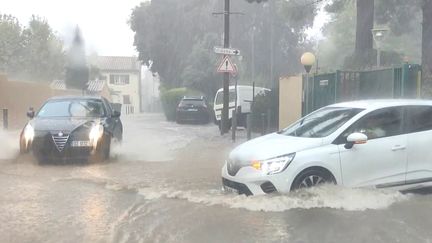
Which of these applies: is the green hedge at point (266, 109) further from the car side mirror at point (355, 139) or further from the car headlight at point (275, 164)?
the car headlight at point (275, 164)

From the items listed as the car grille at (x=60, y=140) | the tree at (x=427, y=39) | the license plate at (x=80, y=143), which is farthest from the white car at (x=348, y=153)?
the tree at (x=427, y=39)

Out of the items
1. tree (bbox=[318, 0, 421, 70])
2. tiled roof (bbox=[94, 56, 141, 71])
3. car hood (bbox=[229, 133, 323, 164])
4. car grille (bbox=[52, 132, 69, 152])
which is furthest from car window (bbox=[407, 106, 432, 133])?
tiled roof (bbox=[94, 56, 141, 71])

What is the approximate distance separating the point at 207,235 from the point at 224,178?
1.94m

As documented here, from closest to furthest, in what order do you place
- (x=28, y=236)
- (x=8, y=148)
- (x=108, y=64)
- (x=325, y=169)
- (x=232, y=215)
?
(x=28, y=236) < (x=232, y=215) < (x=325, y=169) < (x=8, y=148) < (x=108, y=64)

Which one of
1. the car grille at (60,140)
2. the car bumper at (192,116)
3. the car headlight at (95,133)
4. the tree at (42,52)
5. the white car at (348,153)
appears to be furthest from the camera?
the tree at (42,52)

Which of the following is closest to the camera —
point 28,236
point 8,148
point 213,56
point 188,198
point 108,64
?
point 28,236

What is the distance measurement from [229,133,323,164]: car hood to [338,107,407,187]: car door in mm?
452

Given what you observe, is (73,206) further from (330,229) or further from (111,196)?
(330,229)

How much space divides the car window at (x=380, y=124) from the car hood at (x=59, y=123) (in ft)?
18.7

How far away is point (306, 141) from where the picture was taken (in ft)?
25.1

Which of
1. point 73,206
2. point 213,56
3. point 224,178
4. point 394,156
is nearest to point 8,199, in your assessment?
point 73,206

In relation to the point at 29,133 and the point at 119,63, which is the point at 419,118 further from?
the point at 119,63

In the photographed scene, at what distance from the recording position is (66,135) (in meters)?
11.1

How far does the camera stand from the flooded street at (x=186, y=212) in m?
6.25
